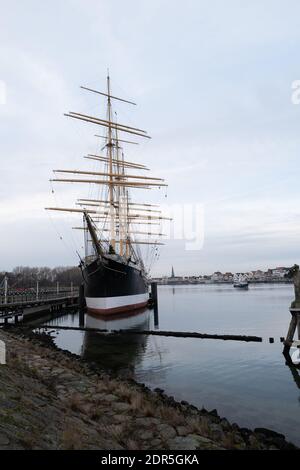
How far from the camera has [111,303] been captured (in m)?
38.6

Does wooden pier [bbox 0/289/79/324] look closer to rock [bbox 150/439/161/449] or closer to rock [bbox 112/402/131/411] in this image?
rock [bbox 112/402/131/411]

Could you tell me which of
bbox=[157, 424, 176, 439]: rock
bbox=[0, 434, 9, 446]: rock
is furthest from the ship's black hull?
bbox=[0, 434, 9, 446]: rock

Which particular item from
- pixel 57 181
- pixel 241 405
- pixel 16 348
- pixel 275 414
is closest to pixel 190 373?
pixel 241 405

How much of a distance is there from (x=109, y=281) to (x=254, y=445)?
104 ft

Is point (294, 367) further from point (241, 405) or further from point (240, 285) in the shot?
point (240, 285)

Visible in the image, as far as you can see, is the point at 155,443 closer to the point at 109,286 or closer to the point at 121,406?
the point at 121,406

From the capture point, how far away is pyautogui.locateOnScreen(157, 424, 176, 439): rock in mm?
7026

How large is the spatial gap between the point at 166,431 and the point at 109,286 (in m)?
31.6

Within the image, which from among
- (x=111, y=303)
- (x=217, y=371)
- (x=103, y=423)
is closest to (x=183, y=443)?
(x=103, y=423)

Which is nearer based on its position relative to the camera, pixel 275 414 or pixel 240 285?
pixel 275 414

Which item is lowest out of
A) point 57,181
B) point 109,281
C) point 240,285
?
point 240,285
